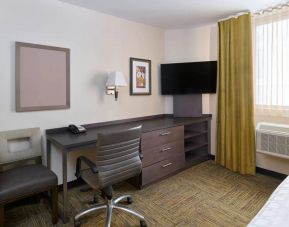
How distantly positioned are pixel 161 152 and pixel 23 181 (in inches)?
62.3

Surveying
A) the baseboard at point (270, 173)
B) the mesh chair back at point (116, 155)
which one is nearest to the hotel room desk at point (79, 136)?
the mesh chair back at point (116, 155)

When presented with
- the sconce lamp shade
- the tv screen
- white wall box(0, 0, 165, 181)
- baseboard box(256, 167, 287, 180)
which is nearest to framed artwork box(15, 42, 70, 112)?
white wall box(0, 0, 165, 181)

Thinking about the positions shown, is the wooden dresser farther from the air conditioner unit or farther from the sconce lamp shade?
the air conditioner unit

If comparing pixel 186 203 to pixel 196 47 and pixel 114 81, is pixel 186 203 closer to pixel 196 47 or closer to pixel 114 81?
pixel 114 81

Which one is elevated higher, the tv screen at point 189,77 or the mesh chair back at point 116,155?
the tv screen at point 189,77

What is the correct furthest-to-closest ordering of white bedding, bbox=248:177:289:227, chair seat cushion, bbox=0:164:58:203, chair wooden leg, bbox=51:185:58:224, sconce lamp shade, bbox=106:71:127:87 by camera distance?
sconce lamp shade, bbox=106:71:127:87, chair wooden leg, bbox=51:185:58:224, chair seat cushion, bbox=0:164:58:203, white bedding, bbox=248:177:289:227

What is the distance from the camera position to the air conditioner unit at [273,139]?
2.46 m

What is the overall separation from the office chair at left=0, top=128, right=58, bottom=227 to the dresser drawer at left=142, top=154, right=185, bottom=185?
1.08 meters

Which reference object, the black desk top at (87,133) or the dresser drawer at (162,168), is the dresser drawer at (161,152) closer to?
the dresser drawer at (162,168)

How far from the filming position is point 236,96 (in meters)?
2.88

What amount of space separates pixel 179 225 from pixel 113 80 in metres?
1.81

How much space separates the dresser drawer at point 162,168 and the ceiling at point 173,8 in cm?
202

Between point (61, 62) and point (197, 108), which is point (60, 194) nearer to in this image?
point (61, 62)

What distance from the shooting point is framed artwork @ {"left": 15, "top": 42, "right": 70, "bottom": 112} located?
2.11 metres
